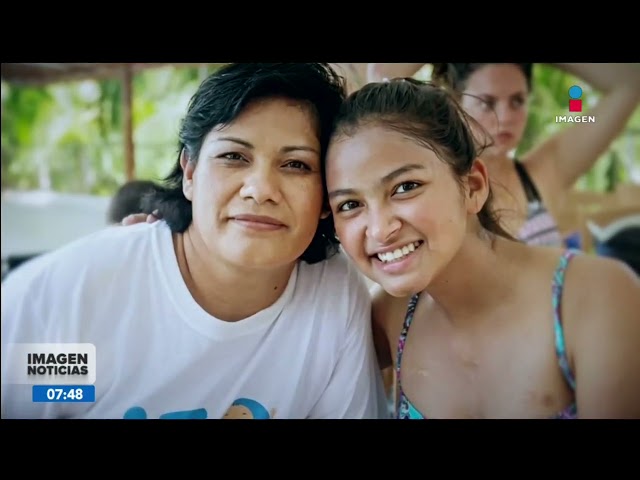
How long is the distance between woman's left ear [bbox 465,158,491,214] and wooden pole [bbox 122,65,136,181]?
88 cm

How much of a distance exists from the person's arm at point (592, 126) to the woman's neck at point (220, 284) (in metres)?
0.75

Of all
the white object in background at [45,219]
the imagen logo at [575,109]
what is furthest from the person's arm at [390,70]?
the white object in background at [45,219]

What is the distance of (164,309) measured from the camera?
5.57 feet

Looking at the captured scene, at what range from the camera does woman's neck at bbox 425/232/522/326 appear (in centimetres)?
162

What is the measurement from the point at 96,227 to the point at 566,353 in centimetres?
124

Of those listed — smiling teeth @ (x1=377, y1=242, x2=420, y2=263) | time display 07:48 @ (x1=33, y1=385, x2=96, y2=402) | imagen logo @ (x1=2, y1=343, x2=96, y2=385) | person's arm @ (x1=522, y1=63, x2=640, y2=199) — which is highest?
person's arm @ (x1=522, y1=63, x2=640, y2=199)

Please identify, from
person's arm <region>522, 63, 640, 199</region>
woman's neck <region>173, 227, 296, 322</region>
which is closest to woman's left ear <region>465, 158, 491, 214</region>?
person's arm <region>522, 63, 640, 199</region>

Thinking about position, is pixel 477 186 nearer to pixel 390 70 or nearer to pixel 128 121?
pixel 390 70

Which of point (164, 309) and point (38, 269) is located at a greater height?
point (38, 269)

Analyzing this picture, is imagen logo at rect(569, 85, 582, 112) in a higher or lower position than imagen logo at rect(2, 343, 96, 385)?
higher

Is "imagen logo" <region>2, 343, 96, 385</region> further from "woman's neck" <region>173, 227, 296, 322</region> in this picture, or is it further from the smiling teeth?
the smiling teeth
